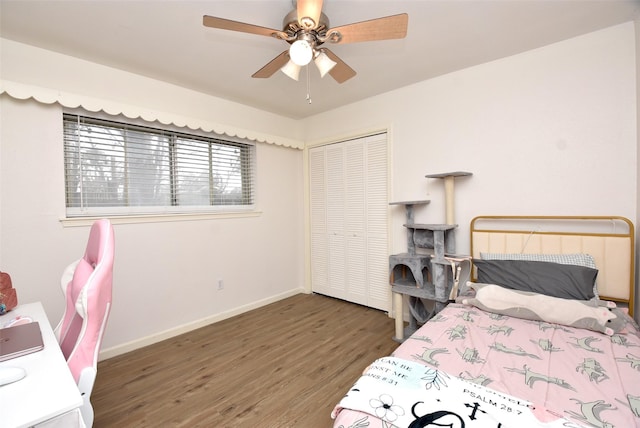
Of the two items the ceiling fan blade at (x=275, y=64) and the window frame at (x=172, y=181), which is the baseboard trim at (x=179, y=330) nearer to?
the window frame at (x=172, y=181)

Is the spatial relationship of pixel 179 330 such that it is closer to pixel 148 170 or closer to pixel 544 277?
pixel 148 170

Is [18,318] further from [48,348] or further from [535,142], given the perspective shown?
[535,142]

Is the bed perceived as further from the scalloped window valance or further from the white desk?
the scalloped window valance

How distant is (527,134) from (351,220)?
1.91 m

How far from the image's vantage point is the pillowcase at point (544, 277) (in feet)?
6.00

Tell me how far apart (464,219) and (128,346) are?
10.5ft

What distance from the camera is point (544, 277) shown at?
1.91m

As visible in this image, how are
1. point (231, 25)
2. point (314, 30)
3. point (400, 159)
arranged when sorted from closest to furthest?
point (231, 25)
point (314, 30)
point (400, 159)

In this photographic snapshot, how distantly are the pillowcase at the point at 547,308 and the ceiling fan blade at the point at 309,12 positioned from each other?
77.2 inches

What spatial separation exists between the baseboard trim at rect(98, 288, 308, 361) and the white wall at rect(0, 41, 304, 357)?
0.01 m

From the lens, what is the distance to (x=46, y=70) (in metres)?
2.15

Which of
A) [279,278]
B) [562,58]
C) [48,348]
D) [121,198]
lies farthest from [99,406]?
[562,58]

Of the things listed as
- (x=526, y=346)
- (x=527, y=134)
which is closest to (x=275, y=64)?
(x=527, y=134)

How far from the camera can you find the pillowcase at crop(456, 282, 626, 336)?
63.1 inches
